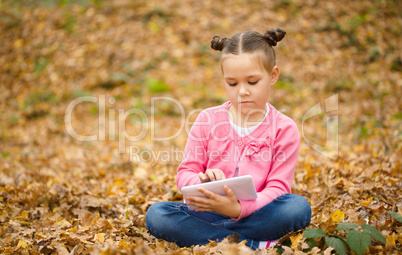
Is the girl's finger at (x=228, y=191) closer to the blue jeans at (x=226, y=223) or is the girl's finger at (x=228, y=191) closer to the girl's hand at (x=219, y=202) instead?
the girl's hand at (x=219, y=202)

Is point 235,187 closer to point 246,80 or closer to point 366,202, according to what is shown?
point 246,80

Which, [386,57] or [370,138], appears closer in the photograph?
[370,138]

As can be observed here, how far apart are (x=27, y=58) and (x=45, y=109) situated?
1846 mm

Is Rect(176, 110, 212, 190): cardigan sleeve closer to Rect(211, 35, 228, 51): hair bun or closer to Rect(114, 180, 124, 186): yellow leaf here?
Rect(211, 35, 228, 51): hair bun

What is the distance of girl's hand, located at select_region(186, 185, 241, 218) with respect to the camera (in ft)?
6.65

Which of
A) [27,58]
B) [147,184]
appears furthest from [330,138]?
[27,58]

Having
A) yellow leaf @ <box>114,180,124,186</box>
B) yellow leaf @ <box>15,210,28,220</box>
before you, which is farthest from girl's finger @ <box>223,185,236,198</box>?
yellow leaf @ <box>114,180,124,186</box>

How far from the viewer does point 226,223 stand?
231cm

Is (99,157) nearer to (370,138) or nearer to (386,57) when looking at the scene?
(370,138)

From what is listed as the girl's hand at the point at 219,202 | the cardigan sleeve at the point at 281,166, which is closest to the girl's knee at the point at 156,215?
the girl's hand at the point at 219,202

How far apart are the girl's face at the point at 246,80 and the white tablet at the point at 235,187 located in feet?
1.79

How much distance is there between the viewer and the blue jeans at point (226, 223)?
2.17 meters

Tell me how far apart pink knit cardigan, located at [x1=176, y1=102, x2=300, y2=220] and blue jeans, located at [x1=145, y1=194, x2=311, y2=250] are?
0.08m

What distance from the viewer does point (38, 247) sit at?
2.31 meters
